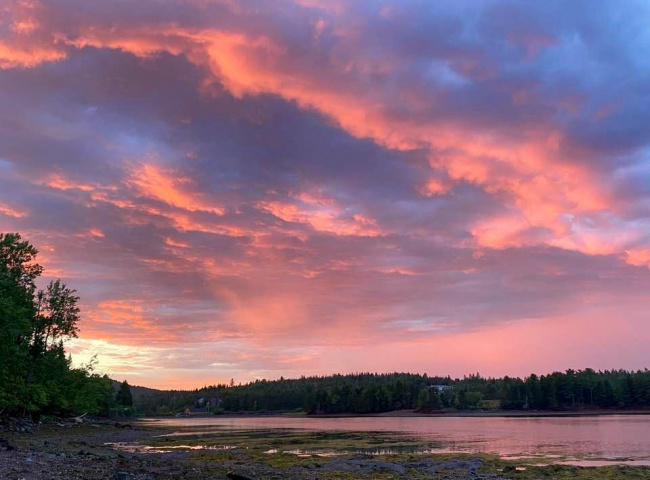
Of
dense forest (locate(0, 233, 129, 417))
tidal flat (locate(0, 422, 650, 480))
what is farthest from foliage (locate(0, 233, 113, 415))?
tidal flat (locate(0, 422, 650, 480))

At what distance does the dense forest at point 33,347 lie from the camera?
55688mm

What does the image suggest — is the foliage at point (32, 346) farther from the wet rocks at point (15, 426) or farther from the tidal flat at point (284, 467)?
the tidal flat at point (284, 467)

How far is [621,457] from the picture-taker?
47.2 m

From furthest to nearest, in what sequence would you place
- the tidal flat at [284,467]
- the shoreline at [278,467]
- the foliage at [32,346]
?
the foliage at [32,346] → the tidal flat at [284,467] → the shoreline at [278,467]

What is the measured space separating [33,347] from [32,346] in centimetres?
21

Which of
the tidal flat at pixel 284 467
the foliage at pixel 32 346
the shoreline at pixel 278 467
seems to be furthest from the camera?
the foliage at pixel 32 346

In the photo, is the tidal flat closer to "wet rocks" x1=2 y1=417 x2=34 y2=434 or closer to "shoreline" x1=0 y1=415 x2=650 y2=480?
"shoreline" x1=0 y1=415 x2=650 y2=480

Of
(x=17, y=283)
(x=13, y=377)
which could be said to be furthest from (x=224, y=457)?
(x=17, y=283)

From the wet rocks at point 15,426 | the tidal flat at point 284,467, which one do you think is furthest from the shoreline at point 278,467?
the wet rocks at point 15,426

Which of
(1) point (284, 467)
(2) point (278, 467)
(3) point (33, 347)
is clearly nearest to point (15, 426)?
(3) point (33, 347)

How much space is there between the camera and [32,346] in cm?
7700

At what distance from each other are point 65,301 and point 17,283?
1862 centimetres

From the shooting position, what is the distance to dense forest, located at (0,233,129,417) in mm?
55688

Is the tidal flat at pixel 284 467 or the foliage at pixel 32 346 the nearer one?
the tidal flat at pixel 284 467
